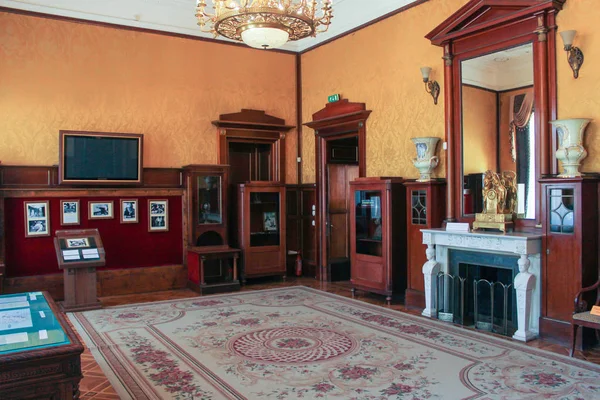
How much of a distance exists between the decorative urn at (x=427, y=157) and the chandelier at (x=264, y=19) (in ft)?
9.13

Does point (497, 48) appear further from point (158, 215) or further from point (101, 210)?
point (101, 210)

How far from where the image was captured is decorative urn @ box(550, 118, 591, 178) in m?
5.23

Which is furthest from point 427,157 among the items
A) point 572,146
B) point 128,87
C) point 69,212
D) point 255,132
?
point 69,212

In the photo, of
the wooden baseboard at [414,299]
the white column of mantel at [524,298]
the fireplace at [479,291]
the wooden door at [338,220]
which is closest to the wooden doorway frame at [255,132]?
the wooden door at [338,220]

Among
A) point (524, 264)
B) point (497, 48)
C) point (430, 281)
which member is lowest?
point (430, 281)

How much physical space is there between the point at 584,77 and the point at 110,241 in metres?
6.86

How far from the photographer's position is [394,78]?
309 inches

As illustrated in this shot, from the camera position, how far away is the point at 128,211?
8305 mm

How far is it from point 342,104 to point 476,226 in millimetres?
3581

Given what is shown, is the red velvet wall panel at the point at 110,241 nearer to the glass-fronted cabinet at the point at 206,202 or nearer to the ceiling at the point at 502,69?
the glass-fronted cabinet at the point at 206,202

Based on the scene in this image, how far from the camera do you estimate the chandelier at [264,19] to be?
14.1ft

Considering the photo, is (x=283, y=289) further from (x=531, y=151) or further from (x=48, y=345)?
(x=48, y=345)

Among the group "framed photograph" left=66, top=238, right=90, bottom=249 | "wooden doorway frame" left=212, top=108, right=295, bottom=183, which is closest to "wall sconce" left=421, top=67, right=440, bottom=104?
"wooden doorway frame" left=212, top=108, right=295, bottom=183

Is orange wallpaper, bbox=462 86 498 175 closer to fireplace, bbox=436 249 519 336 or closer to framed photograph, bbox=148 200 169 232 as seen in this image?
fireplace, bbox=436 249 519 336
